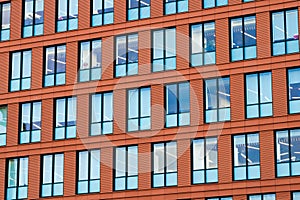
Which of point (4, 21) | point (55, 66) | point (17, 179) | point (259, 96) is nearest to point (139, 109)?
point (55, 66)

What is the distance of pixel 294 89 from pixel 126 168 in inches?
395

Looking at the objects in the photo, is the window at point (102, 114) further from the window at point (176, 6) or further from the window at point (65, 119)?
the window at point (176, 6)

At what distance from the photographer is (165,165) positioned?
56.6 metres

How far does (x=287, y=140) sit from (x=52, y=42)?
51.1ft

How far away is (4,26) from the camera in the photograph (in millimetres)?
63719

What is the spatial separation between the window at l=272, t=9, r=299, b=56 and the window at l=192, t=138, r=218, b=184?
578cm

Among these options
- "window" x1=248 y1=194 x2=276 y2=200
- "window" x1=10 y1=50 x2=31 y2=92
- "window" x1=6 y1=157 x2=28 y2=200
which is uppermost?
"window" x1=10 y1=50 x2=31 y2=92

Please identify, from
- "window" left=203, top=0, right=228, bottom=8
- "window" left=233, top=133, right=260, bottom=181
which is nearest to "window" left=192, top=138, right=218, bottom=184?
"window" left=233, top=133, right=260, bottom=181

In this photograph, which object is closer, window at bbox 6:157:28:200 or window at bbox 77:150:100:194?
window at bbox 77:150:100:194

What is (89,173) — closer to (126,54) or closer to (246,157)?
(126,54)

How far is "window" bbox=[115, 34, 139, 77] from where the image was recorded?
2331 inches

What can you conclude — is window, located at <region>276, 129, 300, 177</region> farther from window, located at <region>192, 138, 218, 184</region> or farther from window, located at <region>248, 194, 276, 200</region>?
window, located at <region>192, 138, 218, 184</region>

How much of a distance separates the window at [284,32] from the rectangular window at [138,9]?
7610 millimetres

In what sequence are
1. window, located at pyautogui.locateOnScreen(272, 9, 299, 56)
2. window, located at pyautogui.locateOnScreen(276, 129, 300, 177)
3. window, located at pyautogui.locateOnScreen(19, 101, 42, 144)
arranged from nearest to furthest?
window, located at pyautogui.locateOnScreen(276, 129, 300, 177), window, located at pyautogui.locateOnScreen(272, 9, 299, 56), window, located at pyautogui.locateOnScreen(19, 101, 42, 144)
